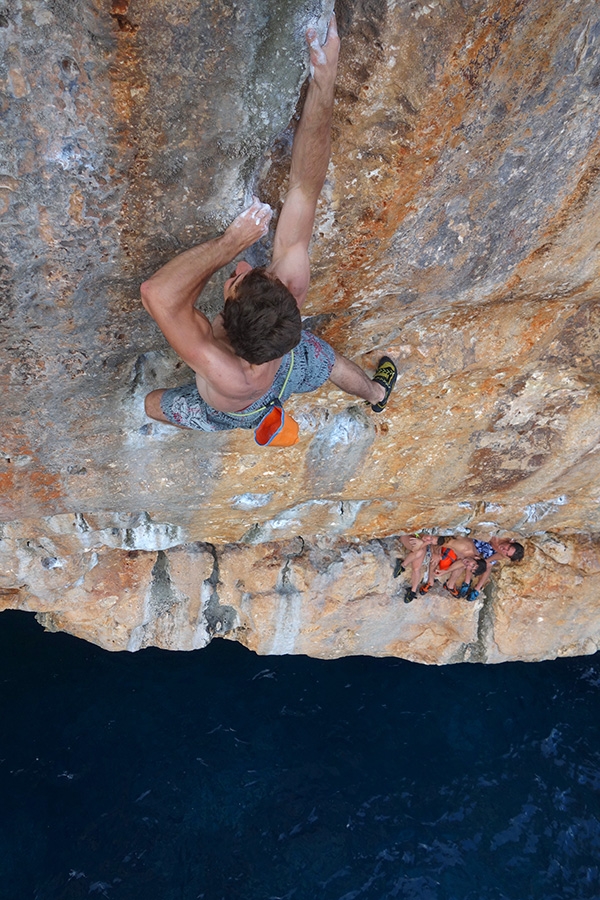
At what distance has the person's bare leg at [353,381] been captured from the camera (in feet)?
12.7

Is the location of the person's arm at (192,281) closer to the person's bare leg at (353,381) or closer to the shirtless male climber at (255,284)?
the shirtless male climber at (255,284)

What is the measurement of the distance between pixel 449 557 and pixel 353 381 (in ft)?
12.0

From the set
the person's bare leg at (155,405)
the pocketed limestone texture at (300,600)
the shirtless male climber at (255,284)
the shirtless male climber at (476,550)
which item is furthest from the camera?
the shirtless male climber at (476,550)

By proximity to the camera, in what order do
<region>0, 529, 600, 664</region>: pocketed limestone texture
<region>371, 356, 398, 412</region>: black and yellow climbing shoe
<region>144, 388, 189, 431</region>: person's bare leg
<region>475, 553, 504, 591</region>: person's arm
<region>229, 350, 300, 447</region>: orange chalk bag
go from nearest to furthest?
<region>229, 350, 300, 447</region>: orange chalk bag, <region>144, 388, 189, 431</region>: person's bare leg, <region>371, 356, 398, 412</region>: black and yellow climbing shoe, <region>0, 529, 600, 664</region>: pocketed limestone texture, <region>475, 553, 504, 591</region>: person's arm

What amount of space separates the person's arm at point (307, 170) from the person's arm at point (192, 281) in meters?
0.12

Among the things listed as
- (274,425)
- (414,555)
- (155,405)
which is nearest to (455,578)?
(414,555)

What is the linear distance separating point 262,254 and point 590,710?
28.9ft

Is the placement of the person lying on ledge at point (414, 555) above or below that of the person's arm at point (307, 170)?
below

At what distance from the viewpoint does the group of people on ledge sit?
273 inches

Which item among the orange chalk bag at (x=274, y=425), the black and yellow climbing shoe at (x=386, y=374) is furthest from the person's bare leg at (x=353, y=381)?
the orange chalk bag at (x=274, y=425)

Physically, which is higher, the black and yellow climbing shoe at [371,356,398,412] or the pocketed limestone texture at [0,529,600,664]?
the black and yellow climbing shoe at [371,356,398,412]

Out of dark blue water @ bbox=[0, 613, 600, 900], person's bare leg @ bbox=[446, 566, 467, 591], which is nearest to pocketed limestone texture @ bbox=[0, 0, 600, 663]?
person's bare leg @ bbox=[446, 566, 467, 591]

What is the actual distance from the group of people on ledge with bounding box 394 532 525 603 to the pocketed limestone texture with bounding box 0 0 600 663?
30cm

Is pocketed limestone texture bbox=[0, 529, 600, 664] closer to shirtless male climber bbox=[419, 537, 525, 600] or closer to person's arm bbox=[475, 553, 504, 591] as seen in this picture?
person's arm bbox=[475, 553, 504, 591]
